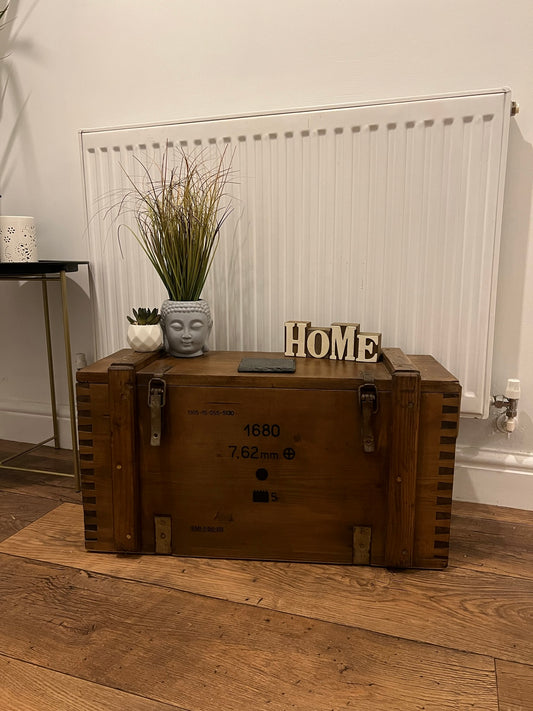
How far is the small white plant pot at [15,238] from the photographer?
1.61m

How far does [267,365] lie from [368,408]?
0.25 metres

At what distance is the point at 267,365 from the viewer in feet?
4.18

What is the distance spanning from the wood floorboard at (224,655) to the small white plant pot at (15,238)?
3.04ft

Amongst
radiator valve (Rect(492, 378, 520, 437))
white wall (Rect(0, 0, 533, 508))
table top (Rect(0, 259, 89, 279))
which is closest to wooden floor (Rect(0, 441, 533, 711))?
radiator valve (Rect(492, 378, 520, 437))

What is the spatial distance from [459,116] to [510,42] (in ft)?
0.75

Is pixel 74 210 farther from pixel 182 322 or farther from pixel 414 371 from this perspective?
pixel 414 371

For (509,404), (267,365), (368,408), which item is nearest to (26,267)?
(267,365)

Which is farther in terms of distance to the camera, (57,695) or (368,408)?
(368,408)

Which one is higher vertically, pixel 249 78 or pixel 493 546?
pixel 249 78

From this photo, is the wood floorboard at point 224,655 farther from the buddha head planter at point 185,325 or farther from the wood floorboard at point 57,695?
the buddha head planter at point 185,325

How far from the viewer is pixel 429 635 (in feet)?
3.33

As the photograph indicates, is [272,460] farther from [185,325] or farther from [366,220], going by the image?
[366,220]

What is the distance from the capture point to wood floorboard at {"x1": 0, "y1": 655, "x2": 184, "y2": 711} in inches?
33.4

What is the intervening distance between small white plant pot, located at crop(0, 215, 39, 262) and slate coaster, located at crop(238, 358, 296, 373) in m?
0.77
